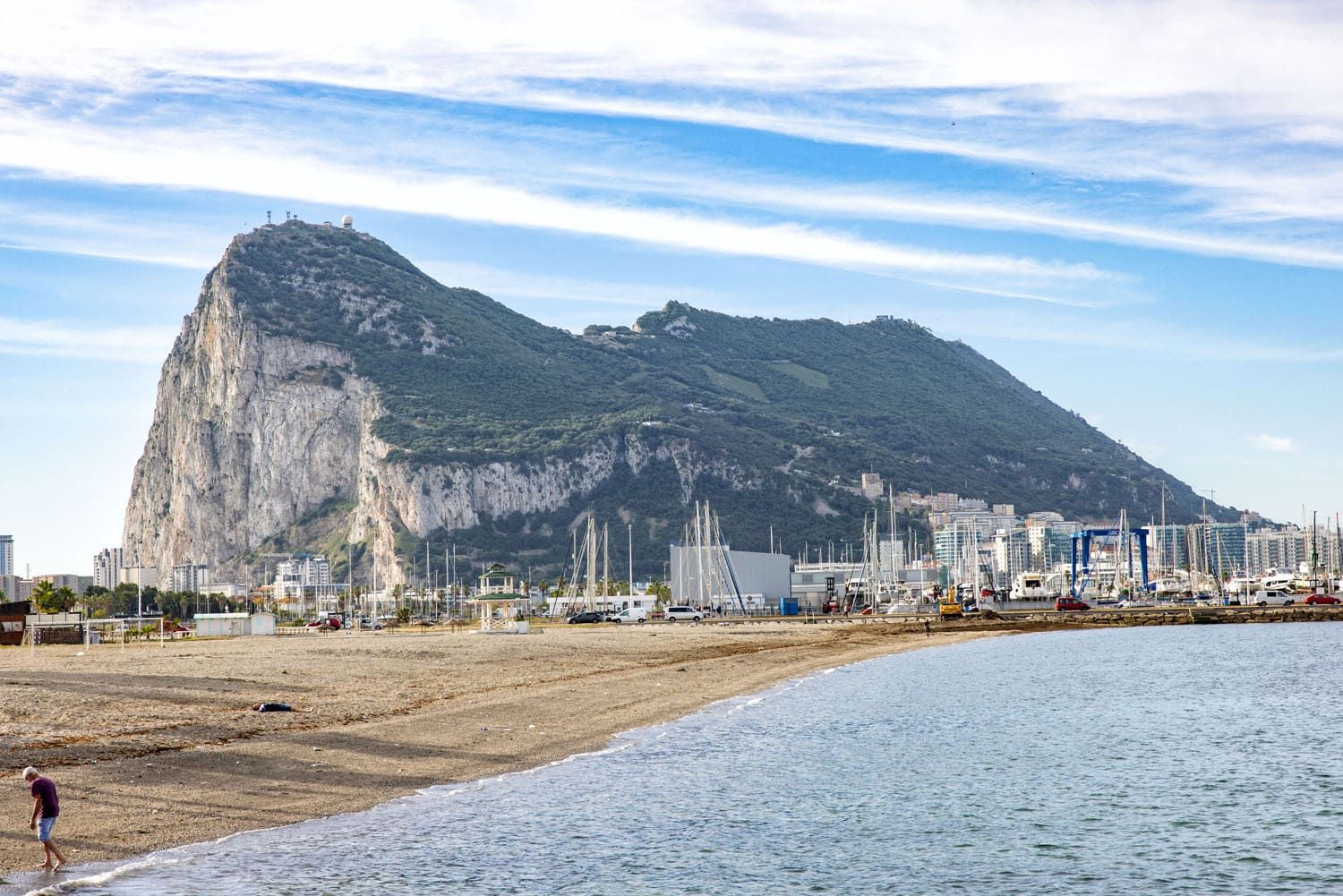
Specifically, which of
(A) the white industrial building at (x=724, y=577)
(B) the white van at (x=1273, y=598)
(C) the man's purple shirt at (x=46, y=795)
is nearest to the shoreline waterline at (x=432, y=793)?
(C) the man's purple shirt at (x=46, y=795)

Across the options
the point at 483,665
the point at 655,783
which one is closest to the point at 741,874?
the point at 655,783

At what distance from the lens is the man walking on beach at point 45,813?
62.9 ft

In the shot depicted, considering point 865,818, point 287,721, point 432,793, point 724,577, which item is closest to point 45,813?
point 432,793

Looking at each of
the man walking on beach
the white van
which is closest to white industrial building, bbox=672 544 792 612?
the white van

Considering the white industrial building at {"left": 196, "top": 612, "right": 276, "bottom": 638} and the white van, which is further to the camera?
the white van

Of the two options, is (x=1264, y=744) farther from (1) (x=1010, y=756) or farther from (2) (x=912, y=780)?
(2) (x=912, y=780)

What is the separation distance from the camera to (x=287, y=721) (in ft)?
113

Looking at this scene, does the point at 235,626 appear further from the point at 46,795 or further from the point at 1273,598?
the point at 1273,598

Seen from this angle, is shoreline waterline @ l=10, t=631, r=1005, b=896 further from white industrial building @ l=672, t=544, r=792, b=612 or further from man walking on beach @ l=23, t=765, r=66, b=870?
white industrial building @ l=672, t=544, r=792, b=612

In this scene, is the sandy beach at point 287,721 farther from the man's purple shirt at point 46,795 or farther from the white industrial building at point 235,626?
the white industrial building at point 235,626

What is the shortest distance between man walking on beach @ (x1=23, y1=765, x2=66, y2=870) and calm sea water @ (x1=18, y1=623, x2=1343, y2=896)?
94 cm

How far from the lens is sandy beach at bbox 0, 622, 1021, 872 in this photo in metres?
23.6

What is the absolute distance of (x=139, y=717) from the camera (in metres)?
33.8

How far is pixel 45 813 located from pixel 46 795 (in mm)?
281
